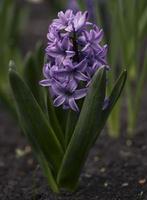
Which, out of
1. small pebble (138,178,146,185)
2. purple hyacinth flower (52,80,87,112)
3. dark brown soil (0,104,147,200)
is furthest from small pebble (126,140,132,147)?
purple hyacinth flower (52,80,87,112)

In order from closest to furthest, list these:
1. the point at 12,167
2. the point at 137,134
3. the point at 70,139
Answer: the point at 70,139, the point at 12,167, the point at 137,134

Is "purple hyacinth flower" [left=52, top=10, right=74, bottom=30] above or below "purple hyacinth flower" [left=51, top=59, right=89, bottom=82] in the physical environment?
above

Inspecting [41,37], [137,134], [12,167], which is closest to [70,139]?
[12,167]

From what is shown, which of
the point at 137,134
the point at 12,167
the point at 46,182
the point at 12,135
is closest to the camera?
the point at 46,182

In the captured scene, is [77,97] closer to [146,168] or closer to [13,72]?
[13,72]

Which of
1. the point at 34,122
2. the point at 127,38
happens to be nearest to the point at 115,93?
the point at 34,122

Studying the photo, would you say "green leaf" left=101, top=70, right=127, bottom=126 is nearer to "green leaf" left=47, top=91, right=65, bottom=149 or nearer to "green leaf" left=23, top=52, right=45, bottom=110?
"green leaf" left=47, top=91, right=65, bottom=149

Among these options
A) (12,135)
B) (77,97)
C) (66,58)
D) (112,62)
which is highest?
(66,58)
